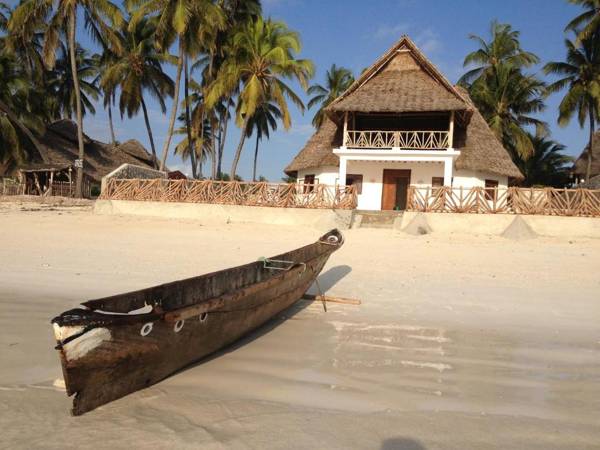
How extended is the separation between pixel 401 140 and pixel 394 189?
7.43ft

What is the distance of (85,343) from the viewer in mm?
2857

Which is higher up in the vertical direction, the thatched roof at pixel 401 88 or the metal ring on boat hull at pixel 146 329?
the thatched roof at pixel 401 88

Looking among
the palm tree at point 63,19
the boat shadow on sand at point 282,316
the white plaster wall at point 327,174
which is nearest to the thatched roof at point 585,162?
the white plaster wall at point 327,174

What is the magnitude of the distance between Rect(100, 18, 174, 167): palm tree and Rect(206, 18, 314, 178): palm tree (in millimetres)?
6331

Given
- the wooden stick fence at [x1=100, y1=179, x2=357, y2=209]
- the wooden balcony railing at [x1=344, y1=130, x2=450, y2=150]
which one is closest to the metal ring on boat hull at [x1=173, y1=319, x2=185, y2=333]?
the wooden stick fence at [x1=100, y1=179, x2=357, y2=209]

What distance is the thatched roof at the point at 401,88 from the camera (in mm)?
16656

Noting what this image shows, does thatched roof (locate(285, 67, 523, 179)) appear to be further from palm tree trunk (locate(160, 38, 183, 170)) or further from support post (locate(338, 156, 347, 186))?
palm tree trunk (locate(160, 38, 183, 170))

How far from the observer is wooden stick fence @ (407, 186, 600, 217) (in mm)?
13055

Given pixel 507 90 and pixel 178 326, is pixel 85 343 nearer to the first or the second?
pixel 178 326

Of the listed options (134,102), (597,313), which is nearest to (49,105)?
(134,102)

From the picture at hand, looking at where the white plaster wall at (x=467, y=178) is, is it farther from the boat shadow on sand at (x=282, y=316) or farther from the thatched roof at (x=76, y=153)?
the thatched roof at (x=76, y=153)

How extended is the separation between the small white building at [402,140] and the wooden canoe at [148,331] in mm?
13315

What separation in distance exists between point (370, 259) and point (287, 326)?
4.77 m

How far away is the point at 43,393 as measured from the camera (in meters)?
3.47
